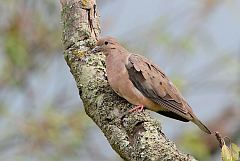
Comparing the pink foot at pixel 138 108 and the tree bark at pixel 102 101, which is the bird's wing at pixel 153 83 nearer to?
the tree bark at pixel 102 101

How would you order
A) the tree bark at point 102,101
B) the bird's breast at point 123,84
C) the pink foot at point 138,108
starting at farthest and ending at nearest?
the bird's breast at point 123,84 → the pink foot at point 138,108 → the tree bark at point 102,101

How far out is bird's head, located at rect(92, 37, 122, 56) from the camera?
3.24m

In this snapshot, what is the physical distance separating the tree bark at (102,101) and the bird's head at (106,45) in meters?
0.02

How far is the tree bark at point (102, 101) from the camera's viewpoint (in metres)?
2.52

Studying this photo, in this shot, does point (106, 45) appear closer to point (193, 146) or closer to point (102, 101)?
point (102, 101)

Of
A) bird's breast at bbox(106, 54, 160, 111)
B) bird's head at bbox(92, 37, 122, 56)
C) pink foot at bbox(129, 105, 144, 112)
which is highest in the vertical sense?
bird's head at bbox(92, 37, 122, 56)

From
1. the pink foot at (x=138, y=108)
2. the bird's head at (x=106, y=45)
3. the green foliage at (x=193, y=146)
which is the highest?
the green foliage at (x=193, y=146)

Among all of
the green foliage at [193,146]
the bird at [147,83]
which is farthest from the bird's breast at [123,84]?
the green foliage at [193,146]

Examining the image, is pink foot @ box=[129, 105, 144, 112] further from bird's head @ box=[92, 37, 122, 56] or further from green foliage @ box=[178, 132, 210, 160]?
green foliage @ box=[178, 132, 210, 160]

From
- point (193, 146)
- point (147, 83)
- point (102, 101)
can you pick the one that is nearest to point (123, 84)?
point (147, 83)

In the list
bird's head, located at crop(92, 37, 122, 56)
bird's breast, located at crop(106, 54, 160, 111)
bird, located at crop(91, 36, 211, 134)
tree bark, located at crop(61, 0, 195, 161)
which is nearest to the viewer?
tree bark, located at crop(61, 0, 195, 161)

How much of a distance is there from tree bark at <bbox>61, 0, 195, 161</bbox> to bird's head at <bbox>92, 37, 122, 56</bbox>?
0.02 m

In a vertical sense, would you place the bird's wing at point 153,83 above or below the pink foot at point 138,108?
above

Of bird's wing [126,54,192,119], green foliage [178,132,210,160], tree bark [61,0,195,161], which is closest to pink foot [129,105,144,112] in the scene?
tree bark [61,0,195,161]
